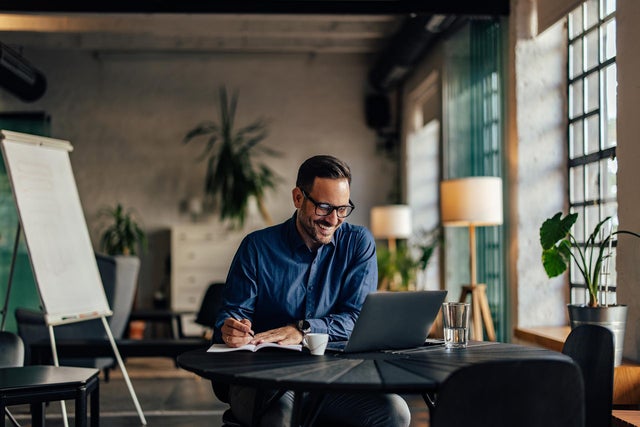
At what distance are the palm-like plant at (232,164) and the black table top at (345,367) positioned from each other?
7.10 m

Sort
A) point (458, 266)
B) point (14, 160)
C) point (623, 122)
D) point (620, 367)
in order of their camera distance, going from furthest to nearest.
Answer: point (458, 266) < point (14, 160) < point (623, 122) < point (620, 367)

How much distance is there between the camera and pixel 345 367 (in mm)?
2104

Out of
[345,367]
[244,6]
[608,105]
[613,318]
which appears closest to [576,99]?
[608,105]

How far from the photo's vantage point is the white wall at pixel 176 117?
10.2 metres

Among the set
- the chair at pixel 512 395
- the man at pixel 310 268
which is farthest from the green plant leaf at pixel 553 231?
the chair at pixel 512 395

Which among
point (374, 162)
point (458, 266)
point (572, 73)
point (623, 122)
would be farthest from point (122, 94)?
point (623, 122)

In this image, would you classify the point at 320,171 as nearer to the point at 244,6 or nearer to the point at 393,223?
the point at 244,6

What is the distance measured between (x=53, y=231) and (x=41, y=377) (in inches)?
62.1

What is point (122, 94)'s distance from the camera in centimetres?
1029

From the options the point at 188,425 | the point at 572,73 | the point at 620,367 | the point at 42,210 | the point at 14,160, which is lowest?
the point at 188,425

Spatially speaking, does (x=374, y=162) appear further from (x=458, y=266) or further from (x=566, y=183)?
(x=566, y=183)

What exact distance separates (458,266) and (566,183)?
7.79 feet

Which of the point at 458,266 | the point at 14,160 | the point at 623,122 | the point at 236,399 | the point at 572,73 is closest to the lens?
the point at 236,399

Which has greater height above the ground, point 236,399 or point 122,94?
point 122,94
